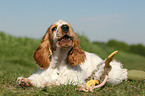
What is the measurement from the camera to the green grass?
3.88 m

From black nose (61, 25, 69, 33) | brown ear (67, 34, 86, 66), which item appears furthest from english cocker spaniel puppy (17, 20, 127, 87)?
black nose (61, 25, 69, 33)

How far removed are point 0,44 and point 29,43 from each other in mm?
2135

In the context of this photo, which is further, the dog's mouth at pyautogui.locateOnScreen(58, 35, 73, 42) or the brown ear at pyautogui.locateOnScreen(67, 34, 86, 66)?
the brown ear at pyautogui.locateOnScreen(67, 34, 86, 66)

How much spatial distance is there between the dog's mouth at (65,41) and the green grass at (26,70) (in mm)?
875

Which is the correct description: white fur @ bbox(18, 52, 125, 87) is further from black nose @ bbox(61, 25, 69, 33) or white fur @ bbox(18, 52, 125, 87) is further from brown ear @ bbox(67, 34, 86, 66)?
black nose @ bbox(61, 25, 69, 33)

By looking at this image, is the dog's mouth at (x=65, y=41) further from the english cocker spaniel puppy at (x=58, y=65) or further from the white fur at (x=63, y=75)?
the white fur at (x=63, y=75)

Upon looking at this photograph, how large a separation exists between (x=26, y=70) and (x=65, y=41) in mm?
5931

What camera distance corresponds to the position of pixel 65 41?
3939mm

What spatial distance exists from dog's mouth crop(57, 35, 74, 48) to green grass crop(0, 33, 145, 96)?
875 mm

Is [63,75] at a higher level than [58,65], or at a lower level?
→ lower

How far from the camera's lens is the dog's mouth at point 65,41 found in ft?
12.9

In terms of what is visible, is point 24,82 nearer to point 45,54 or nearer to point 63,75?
point 45,54

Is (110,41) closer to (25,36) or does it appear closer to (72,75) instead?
(25,36)

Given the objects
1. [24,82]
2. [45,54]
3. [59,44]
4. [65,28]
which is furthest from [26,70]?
[65,28]
